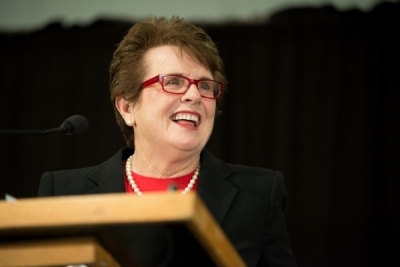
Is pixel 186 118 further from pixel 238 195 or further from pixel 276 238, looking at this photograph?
pixel 276 238

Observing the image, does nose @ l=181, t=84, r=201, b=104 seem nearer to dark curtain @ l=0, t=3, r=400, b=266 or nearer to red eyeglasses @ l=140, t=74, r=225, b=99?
red eyeglasses @ l=140, t=74, r=225, b=99

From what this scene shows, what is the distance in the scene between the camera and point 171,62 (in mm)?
2080

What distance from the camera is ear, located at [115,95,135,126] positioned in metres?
2.23

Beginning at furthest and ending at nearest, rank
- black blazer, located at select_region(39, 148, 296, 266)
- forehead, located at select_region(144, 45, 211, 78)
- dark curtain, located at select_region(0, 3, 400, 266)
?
dark curtain, located at select_region(0, 3, 400, 266) < forehead, located at select_region(144, 45, 211, 78) < black blazer, located at select_region(39, 148, 296, 266)

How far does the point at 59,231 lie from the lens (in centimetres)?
110

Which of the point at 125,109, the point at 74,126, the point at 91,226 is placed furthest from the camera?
the point at 125,109

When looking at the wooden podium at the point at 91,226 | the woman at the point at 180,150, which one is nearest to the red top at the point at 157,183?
the woman at the point at 180,150

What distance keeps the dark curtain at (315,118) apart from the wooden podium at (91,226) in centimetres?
248

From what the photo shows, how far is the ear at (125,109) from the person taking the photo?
2232 mm

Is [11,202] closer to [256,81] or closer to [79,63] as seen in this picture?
[256,81]

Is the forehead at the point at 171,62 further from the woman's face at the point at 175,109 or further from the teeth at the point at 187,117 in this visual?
the teeth at the point at 187,117

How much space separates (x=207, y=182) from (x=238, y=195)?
103mm

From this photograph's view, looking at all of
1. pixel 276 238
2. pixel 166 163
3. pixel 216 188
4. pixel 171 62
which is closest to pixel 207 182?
pixel 216 188

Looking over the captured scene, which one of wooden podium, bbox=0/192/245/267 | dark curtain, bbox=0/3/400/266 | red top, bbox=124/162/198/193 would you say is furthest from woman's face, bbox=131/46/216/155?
dark curtain, bbox=0/3/400/266
